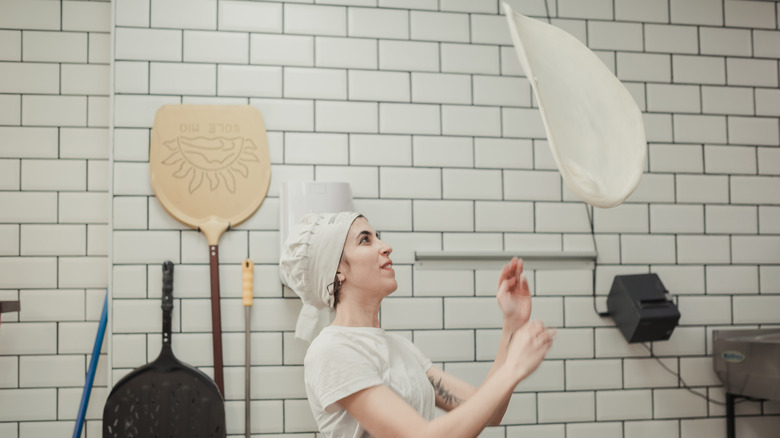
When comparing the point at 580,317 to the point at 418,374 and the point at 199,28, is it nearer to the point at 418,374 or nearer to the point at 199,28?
the point at 418,374

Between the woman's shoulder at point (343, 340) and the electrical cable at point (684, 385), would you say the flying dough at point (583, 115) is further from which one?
the electrical cable at point (684, 385)

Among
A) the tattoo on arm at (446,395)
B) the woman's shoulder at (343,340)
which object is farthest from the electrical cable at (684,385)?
the woman's shoulder at (343,340)

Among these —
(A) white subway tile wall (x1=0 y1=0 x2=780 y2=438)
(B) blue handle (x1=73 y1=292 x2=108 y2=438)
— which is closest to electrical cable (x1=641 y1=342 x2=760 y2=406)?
(A) white subway tile wall (x1=0 y1=0 x2=780 y2=438)

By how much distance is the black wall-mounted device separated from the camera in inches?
89.1

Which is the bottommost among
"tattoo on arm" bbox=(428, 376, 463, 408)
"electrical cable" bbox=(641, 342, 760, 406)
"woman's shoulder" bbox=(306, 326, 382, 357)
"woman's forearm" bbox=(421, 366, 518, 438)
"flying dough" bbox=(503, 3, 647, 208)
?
"electrical cable" bbox=(641, 342, 760, 406)

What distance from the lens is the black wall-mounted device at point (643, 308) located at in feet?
7.43

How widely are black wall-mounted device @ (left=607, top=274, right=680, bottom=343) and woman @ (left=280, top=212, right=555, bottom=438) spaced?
0.94 metres

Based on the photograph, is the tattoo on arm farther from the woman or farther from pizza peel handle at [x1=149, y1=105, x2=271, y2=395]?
pizza peel handle at [x1=149, y1=105, x2=271, y2=395]

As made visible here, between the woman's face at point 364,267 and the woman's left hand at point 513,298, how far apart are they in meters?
0.23

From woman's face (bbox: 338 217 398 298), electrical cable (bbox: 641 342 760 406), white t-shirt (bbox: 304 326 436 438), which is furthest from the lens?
electrical cable (bbox: 641 342 760 406)

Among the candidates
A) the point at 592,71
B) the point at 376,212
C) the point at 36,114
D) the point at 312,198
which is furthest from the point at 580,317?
the point at 36,114

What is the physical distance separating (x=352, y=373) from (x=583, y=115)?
64 centimetres

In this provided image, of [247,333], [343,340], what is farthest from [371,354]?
[247,333]

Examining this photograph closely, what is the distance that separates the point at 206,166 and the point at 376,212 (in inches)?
22.7
